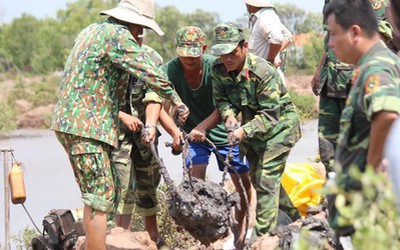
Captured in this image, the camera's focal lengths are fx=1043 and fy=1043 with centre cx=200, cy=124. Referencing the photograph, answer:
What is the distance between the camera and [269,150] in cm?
791

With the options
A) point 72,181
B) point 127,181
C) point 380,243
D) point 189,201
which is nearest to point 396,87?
point 380,243

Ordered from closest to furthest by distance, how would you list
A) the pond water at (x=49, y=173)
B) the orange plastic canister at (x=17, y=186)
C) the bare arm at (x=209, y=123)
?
1. the bare arm at (x=209, y=123)
2. the orange plastic canister at (x=17, y=186)
3. the pond water at (x=49, y=173)

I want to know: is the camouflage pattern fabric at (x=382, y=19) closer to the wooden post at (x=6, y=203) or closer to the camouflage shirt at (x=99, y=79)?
the camouflage shirt at (x=99, y=79)

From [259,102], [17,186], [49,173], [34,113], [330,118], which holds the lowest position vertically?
[34,113]

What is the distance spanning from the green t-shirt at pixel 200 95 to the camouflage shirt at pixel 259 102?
0.71 meters

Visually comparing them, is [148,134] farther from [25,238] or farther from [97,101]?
[25,238]

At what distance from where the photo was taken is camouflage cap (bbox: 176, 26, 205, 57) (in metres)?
8.64

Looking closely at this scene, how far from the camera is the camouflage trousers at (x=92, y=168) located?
23.3 feet

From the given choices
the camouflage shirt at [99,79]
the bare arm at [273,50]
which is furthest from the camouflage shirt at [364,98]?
the bare arm at [273,50]

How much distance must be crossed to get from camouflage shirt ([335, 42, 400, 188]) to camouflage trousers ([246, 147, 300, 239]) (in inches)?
107

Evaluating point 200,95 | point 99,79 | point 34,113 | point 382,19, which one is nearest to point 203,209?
point 99,79

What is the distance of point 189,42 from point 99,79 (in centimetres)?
174

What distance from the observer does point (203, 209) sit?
7301 millimetres

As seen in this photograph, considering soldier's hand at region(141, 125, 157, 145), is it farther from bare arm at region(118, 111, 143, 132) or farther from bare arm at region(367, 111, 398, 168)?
bare arm at region(367, 111, 398, 168)
